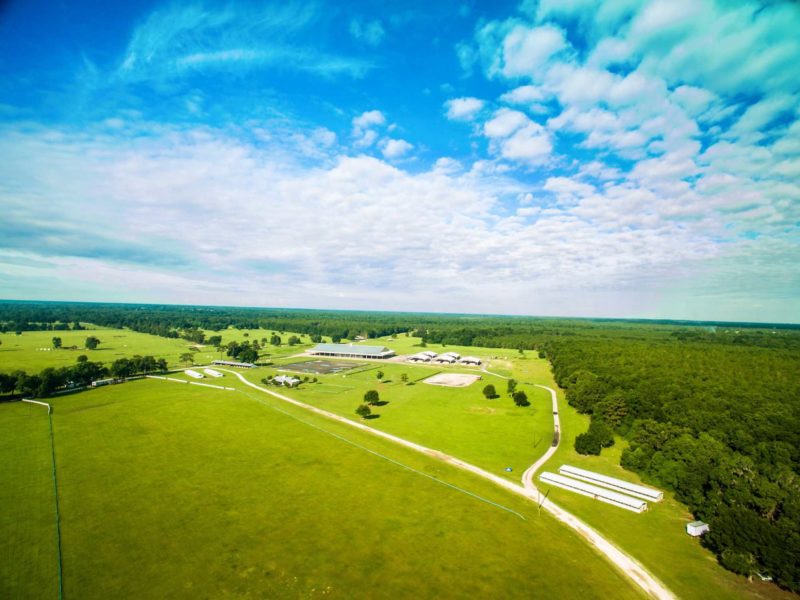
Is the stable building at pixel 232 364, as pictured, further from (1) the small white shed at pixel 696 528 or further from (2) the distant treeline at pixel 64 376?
(1) the small white shed at pixel 696 528

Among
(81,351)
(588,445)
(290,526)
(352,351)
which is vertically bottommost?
(290,526)

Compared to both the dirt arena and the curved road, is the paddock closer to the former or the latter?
the dirt arena

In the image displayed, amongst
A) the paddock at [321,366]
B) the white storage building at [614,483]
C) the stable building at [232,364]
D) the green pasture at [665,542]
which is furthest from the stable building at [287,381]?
the white storage building at [614,483]

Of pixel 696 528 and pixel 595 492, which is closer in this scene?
pixel 696 528

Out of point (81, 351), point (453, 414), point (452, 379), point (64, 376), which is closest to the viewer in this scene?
point (453, 414)

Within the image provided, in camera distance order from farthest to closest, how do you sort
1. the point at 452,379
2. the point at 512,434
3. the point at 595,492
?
the point at 452,379
the point at 512,434
the point at 595,492

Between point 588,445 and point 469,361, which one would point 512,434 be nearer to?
point 588,445

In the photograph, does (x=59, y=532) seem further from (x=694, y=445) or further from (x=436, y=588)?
(x=694, y=445)

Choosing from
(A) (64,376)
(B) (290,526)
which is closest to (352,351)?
(A) (64,376)
